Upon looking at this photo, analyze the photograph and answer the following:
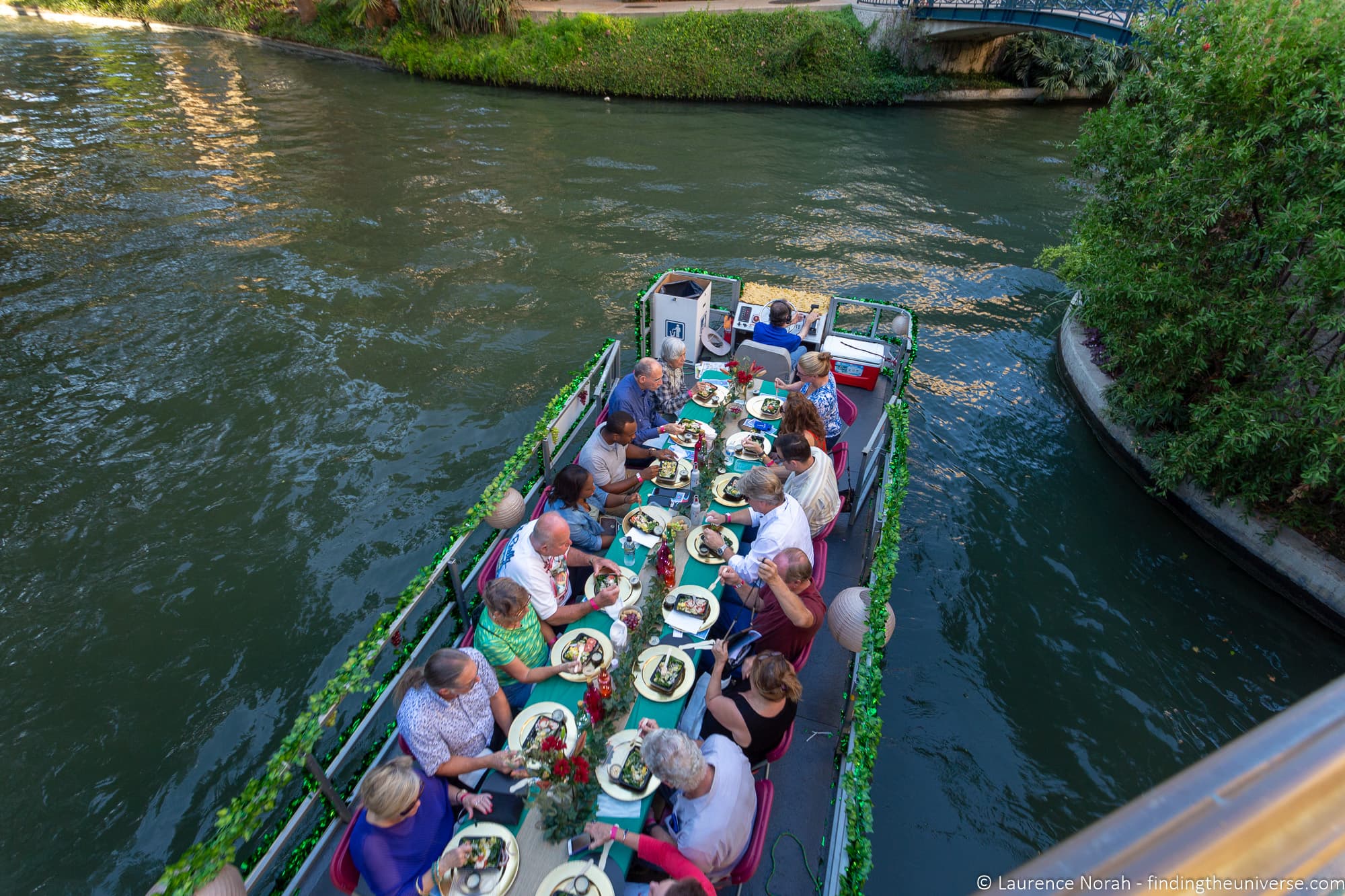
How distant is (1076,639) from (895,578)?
227cm

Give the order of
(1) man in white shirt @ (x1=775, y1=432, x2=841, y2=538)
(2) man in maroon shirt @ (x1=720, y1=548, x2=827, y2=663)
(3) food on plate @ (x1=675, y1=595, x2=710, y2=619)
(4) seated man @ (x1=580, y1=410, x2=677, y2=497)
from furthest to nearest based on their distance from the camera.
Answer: (4) seated man @ (x1=580, y1=410, x2=677, y2=497), (1) man in white shirt @ (x1=775, y1=432, x2=841, y2=538), (3) food on plate @ (x1=675, y1=595, x2=710, y2=619), (2) man in maroon shirt @ (x1=720, y1=548, x2=827, y2=663)

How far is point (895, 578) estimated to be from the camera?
8.96 metres

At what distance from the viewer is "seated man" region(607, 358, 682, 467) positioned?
8.05 metres

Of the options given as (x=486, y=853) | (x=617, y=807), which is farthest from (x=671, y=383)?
(x=486, y=853)

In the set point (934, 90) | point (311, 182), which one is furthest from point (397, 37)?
point (934, 90)

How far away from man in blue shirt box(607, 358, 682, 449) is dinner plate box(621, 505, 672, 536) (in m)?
1.43

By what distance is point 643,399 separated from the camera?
834 cm

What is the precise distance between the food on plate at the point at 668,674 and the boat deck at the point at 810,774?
55.3 inches

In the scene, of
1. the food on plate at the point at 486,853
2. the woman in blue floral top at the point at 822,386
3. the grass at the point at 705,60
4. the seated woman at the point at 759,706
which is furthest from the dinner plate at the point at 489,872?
the grass at the point at 705,60

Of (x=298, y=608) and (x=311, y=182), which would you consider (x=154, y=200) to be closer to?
(x=311, y=182)

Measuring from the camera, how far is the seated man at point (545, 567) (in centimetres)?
567

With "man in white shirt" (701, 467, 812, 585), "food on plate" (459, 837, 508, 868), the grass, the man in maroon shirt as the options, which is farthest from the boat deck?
the grass

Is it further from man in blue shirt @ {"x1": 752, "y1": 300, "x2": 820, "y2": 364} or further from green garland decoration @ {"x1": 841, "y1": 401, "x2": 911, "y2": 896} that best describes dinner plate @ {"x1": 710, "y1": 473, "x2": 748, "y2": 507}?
man in blue shirt @ {"x1": 752, "y1": 300, "x2": 820, "y2": 364}

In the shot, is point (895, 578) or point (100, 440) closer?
point (895, 578)
